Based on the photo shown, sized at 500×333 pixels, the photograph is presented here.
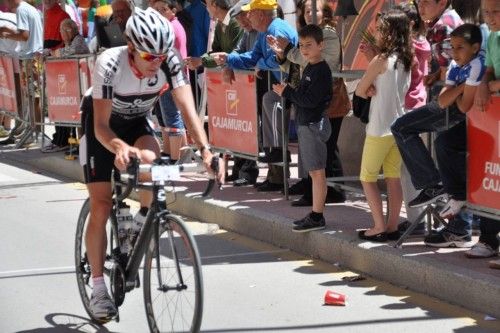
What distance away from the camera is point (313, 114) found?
9250 millimetres

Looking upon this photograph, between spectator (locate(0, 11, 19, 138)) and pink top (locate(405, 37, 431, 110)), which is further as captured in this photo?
spectator (locate(0, 11, 19, 138))

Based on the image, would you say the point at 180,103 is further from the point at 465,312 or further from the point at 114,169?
the point at 465,312

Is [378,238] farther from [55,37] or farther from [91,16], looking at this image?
[91,16]

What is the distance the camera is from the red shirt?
50.6 feet

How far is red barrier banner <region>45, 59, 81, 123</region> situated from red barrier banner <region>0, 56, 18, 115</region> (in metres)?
1.53

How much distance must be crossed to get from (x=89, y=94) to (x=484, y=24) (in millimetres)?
3067

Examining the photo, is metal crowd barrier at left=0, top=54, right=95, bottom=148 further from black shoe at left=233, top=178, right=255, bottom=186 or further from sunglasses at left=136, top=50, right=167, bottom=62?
sunglasses at left=136, top=50, right=167, bottom=62

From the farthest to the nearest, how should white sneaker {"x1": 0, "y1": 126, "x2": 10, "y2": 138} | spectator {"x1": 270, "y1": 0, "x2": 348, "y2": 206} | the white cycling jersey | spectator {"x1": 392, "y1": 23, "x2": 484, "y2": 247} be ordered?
white sneaker {"x1": 0, "y1": 126, "x2": 10, "y2": 138}
spectator {"x1": 270, "y1": 0, "x2": 348, "y2": 206}
spectator {"x1": 392, "y1": 23, "x2": 484, "y2": 247}
the white cycling jersey

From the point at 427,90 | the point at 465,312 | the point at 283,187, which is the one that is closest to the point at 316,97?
the point at 427,90

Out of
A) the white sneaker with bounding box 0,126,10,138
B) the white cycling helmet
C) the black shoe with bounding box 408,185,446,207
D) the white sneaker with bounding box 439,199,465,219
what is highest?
the white cycling helmet

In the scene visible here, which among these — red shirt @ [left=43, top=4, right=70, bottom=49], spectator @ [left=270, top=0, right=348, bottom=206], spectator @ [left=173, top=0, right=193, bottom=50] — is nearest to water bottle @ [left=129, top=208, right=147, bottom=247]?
spectator @ [left=270, top=0, right=348, bottom=206]

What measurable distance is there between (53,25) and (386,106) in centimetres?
821

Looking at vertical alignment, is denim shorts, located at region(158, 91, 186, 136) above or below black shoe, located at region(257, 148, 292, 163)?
above

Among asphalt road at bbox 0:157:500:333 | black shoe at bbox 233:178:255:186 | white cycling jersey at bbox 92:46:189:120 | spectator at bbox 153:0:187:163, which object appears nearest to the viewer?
white cycling jersey at bbox 92:46:189:120
